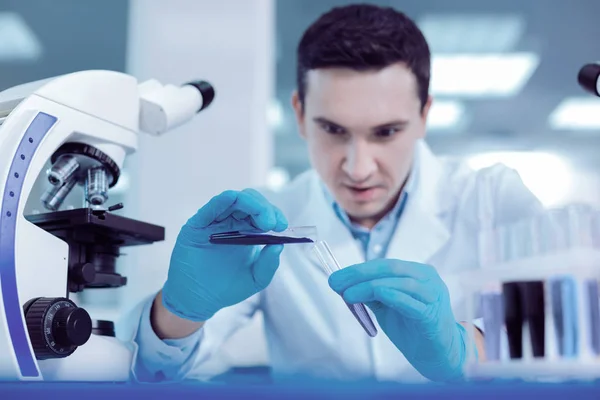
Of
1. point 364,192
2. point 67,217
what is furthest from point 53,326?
point 364,192

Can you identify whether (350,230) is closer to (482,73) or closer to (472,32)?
(472,32)

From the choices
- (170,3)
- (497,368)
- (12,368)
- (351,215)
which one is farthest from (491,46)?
(12,368)

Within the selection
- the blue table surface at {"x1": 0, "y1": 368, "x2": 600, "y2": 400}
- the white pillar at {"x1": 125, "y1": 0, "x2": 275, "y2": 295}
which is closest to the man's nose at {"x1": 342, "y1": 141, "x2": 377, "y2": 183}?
the white pillar at {"x1": 125, "y1": 0, "x2": 275, "y2": 295}

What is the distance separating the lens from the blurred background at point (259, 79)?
2.16 meters

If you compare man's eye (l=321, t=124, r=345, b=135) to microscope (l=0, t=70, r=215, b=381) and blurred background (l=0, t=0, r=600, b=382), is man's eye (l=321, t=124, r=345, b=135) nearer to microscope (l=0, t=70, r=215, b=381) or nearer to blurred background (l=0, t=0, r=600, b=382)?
microscope (l=0, t=70, r=215, b=381)

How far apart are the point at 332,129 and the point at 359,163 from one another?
13cm

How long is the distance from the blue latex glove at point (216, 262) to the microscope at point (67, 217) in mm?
106

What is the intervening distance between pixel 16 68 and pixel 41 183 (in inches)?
164

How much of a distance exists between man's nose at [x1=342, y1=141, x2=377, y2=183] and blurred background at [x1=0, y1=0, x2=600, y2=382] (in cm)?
51

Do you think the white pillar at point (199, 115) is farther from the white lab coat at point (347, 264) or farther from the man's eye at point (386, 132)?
the man's eye at point (386, 132)

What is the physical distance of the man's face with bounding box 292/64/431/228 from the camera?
148 centimetres

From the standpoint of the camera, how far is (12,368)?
844 mm

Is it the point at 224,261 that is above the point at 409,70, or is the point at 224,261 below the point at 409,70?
below

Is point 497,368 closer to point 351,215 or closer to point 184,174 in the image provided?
point 351,215
